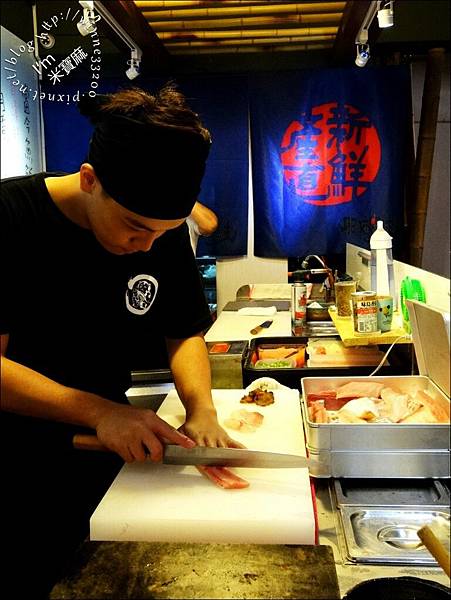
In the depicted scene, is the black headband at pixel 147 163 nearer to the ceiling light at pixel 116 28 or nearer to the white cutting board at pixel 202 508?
the white cutting board at pixel 202 508

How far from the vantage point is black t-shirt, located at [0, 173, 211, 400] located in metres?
1.07

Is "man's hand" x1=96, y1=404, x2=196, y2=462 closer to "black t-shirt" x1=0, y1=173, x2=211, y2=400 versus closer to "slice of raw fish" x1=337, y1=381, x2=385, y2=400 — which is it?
"black t-shirt" x1=0, y1=173, x2=211, y2=400

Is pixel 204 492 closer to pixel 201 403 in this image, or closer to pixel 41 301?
pixel 201 403

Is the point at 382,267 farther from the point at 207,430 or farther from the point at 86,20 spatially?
the point at 86,20

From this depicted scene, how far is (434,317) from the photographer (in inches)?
32.3

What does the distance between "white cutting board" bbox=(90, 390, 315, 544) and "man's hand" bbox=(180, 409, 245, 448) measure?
65 mm

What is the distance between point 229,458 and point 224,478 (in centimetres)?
4

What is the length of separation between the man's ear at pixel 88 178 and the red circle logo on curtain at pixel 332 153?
303 centimetres

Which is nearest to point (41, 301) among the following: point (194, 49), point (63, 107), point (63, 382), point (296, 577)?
point (63, 382)

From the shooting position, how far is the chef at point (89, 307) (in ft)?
3.14

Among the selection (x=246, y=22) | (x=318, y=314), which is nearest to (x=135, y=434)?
(x=318, y=314)

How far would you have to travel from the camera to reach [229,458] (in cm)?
106

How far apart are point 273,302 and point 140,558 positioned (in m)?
2.61

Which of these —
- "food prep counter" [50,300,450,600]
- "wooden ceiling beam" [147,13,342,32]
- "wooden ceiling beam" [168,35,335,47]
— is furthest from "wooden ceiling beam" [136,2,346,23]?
"food prep counter" [50,300,450,600]
